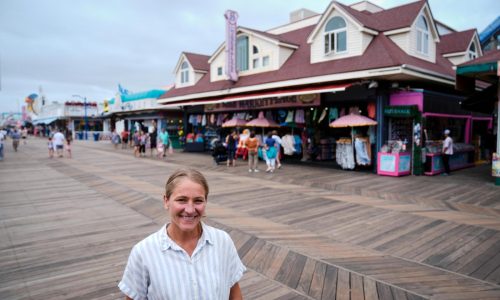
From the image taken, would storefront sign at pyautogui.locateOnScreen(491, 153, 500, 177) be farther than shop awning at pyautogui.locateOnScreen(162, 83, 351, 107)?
No

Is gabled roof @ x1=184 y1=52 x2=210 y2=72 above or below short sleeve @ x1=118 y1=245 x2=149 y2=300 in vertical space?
above

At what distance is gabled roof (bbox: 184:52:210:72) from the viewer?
2314 centimetres

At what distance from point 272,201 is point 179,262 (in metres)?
6.45

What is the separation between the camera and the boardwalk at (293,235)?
3879 mm

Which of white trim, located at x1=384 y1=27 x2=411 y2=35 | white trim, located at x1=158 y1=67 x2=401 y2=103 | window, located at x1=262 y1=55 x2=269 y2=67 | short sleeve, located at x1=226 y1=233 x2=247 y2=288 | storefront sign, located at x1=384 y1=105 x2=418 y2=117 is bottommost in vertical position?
short sleeve, located at x1=226 y1=233 x2=247 y2=288

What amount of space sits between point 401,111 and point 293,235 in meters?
8.67

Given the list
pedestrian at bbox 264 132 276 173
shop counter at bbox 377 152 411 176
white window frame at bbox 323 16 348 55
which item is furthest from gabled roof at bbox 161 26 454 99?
pedestrian at bbox 264 132 276 173

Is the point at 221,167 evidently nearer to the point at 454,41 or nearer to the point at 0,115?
the point at 454,41

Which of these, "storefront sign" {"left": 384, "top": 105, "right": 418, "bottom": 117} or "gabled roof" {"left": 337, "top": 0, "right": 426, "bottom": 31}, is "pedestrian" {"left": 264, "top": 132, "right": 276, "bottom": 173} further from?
"gabled roof" {"left": 337, "top": 0, "right": 426, "bottom": 31}

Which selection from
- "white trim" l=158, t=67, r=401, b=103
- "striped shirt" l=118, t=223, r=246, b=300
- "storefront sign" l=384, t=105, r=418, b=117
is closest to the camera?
"striped shirt" l=118, t=223, r=246, b=300

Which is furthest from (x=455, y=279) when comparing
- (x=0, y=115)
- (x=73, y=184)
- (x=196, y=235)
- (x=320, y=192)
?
(x=0, y=115)

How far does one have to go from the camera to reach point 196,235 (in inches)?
74.6

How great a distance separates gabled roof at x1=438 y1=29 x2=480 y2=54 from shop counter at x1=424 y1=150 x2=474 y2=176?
19.0 feet

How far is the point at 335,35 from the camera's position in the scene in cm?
1423
